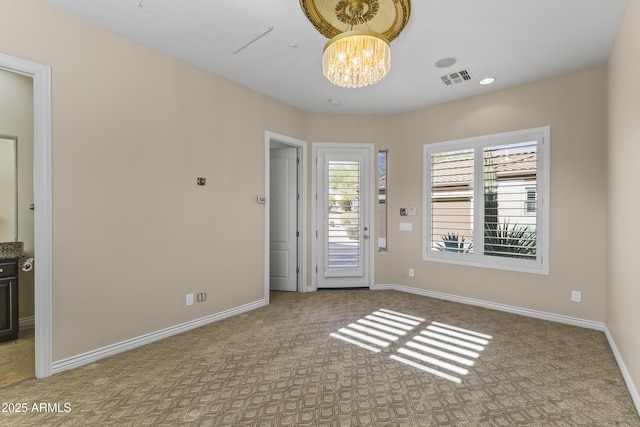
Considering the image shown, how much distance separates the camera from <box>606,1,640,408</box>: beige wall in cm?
220

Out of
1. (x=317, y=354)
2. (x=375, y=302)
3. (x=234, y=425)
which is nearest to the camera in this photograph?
(x=234, y=425)

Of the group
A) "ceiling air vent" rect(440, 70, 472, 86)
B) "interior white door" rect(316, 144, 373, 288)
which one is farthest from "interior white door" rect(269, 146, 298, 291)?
"ceiling air vent" rect(440, 70, 472, 86)

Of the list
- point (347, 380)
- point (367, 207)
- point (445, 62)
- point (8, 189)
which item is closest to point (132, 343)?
point (347, 380)

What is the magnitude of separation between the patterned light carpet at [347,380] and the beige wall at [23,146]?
1647 millimetres

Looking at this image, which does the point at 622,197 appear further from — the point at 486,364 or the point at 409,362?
the point at 409,362

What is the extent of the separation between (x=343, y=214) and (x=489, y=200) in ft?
6.97

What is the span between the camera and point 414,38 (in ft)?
9.57

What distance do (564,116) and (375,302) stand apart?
327cm

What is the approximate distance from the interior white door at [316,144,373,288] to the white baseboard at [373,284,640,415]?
0.67 meters

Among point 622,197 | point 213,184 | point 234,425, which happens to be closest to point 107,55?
point 213,184

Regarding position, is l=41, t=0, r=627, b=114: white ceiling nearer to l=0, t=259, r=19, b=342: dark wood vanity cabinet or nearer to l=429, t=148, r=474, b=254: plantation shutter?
l=429, t=148, r=474, b=254: plantation shutter

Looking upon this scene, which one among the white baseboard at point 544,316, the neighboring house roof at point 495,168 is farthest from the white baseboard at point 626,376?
the neighboring house roof at point 495,168

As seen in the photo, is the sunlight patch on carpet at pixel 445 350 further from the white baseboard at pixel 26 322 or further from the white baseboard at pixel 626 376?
the white baseboard at pixel 26 322

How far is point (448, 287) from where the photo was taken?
4652 millimetres
